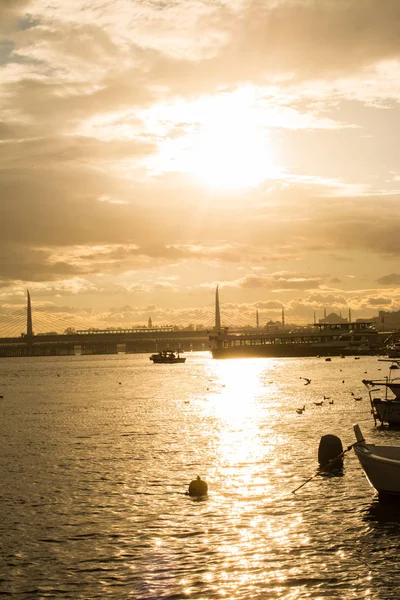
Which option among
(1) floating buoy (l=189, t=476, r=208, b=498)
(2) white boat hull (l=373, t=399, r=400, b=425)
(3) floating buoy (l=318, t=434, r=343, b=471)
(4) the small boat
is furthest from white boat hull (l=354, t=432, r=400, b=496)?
(2) white boat hull (l=373, t=399, r=400, b=425)

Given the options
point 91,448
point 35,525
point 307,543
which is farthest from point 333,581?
point 91,448

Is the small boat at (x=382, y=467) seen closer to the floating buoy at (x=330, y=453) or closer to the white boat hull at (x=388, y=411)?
the floating buoy at (x=330, y=453)

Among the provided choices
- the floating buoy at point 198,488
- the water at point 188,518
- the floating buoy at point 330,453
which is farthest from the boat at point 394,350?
the floating buoy at point 198,488

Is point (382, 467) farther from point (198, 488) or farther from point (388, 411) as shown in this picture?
point (388, 411)

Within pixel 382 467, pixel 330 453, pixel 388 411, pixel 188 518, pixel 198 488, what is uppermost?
pixel 382 467

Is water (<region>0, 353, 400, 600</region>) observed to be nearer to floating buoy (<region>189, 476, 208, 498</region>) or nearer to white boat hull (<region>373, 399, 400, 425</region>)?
floating buoy (<region>189, 476, 208, 498</region>)

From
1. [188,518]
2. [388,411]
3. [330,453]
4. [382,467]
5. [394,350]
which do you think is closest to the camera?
[188,518]

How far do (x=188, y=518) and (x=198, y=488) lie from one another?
4180 mm

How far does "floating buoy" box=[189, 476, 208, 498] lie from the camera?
35438 millimetres

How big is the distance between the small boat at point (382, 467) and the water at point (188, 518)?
789 mm

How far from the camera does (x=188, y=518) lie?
31.4m

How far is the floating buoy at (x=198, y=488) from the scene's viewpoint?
1395 inches

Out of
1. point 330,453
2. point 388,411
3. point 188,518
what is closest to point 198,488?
point 188,518

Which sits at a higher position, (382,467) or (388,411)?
(382,467)
